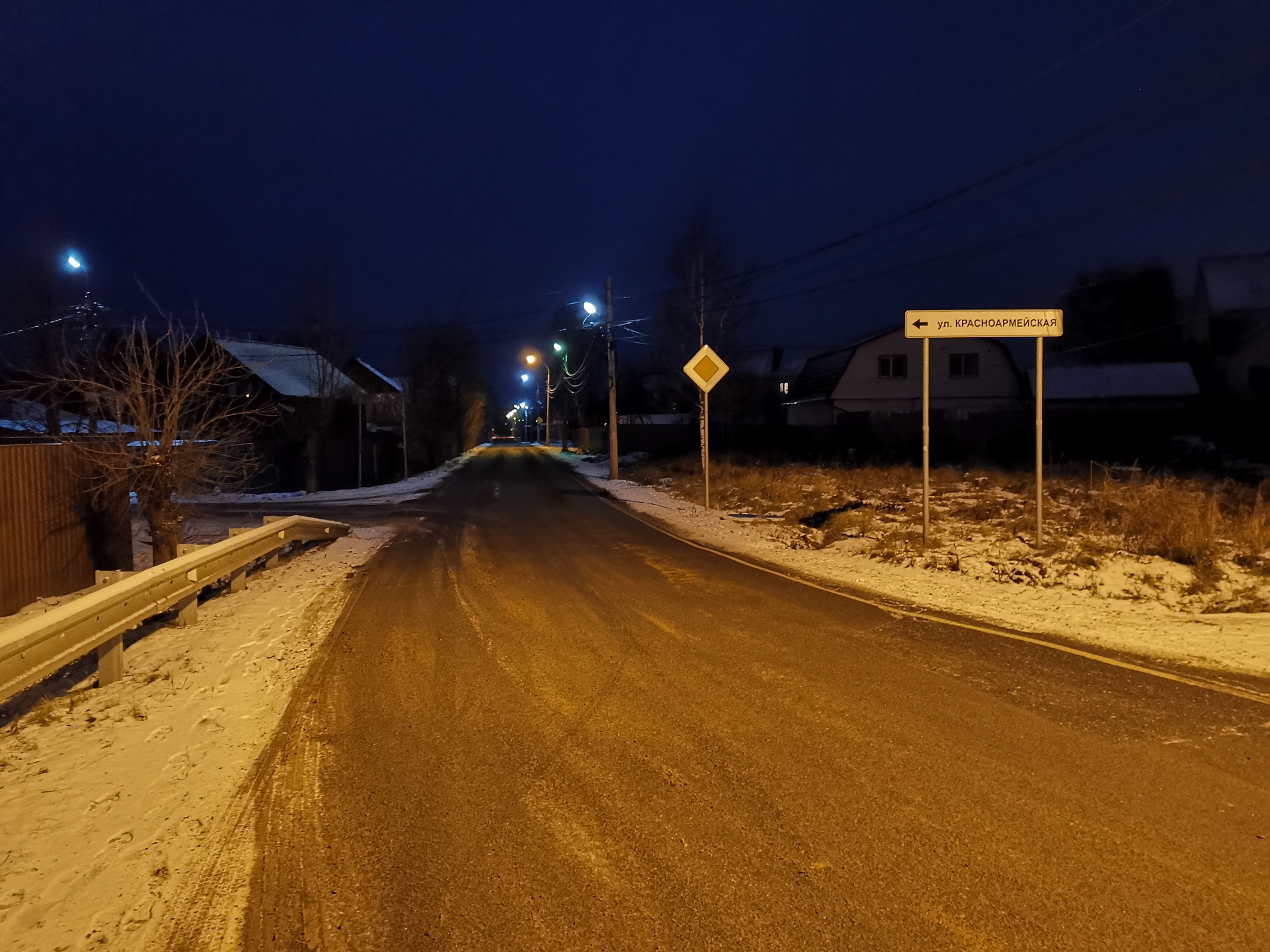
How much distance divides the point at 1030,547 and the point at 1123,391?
39320mm

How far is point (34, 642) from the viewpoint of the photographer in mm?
5457

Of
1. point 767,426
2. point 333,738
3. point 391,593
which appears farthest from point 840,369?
point 333,738

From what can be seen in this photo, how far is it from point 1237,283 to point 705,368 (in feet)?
143

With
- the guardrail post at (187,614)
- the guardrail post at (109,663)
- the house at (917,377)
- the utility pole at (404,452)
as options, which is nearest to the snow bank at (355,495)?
the utility pole at (404,452)

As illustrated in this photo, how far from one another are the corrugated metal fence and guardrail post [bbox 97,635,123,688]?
5129 millimetres

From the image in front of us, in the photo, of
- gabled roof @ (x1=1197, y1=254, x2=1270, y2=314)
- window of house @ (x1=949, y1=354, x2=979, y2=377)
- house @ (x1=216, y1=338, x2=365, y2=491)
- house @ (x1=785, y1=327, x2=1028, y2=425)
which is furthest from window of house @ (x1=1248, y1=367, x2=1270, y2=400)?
house @ (x1=216, y1=338, x2=365, y2=491)

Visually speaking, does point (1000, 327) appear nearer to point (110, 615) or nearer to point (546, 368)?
point (110, 615)

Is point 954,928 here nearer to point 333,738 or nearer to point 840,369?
point 333,738

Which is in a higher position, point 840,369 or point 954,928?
point 840,369

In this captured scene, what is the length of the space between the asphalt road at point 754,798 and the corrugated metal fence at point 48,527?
19.1ft

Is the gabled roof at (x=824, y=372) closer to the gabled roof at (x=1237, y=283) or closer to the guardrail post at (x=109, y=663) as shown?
the gabled roof at (x=1237, y=283)

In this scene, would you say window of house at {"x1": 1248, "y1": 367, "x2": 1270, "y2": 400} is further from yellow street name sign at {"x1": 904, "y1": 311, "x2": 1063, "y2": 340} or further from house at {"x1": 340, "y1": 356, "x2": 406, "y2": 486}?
house at {"x1": 340, "y1": 356, "x2": 406, "y2": 486}

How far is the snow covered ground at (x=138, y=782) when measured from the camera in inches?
138

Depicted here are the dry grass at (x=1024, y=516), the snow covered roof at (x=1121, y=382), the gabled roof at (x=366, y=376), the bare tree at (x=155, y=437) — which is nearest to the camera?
the dry grass at (x=1024, y=516)
